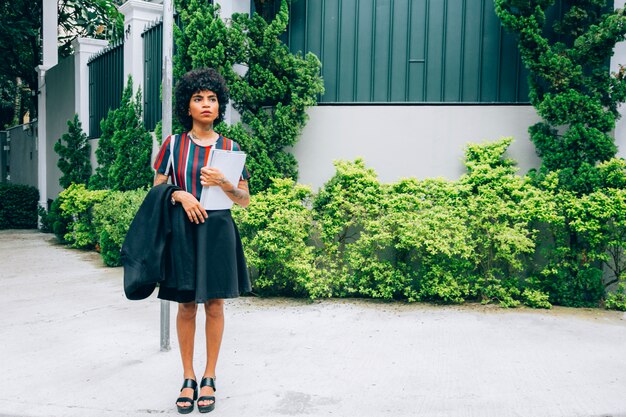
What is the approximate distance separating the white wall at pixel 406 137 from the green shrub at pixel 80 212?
4428 millimetres

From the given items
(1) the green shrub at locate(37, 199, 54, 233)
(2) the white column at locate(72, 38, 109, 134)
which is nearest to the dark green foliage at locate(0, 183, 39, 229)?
(1) the green shrub at locate(37, 199, 54, 233)

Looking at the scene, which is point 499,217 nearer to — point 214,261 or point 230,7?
Answer: point 214,261

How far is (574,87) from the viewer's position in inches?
252

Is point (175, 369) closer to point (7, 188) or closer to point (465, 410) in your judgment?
point (465, 410)

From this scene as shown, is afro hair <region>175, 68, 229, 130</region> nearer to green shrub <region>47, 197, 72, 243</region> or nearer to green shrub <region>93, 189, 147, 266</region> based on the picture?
green shrub <region>93, 189, 147, 266</region>

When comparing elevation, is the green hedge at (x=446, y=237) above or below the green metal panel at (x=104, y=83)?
below

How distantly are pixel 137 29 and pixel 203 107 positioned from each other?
692 centimetres

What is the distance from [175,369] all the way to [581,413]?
8.68ft

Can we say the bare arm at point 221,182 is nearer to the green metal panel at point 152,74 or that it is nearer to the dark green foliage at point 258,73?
the dark green foliage at point 258,73

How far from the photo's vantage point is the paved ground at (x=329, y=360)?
12.9ft

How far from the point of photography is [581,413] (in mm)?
3781

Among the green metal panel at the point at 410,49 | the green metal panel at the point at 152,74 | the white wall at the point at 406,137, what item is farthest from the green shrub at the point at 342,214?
the green metal panel at the point at 152,74

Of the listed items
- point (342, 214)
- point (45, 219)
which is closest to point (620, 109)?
point (342, 214)

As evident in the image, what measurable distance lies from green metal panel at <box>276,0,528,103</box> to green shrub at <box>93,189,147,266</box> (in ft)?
9.53
